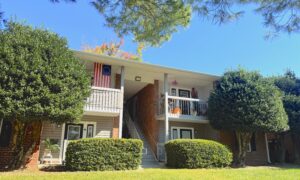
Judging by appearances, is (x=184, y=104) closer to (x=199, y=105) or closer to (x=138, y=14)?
(x=199, y=105)

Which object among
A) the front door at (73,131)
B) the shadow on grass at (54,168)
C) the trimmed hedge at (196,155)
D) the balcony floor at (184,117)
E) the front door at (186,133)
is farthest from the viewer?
the front door at (186,133)

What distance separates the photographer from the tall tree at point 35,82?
9070mm

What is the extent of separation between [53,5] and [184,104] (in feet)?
38.5

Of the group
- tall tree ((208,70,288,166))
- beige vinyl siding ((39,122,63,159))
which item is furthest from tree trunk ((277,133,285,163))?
beige vinyl siding ((39,122,63,159))

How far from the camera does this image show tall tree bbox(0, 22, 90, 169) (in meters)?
9.07

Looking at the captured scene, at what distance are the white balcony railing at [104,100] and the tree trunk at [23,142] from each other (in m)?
2.64

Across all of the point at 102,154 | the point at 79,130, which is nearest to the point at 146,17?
the point at 102,154

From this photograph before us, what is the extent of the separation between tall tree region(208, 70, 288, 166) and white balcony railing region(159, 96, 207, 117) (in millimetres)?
1216

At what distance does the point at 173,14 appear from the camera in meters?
7.13

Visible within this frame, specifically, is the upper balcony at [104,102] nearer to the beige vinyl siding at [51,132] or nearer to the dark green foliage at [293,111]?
the beige vinyl siding at [51,132]

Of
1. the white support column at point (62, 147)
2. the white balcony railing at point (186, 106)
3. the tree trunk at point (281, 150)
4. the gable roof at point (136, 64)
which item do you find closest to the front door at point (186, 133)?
the white balcony railing at point (186, 106)

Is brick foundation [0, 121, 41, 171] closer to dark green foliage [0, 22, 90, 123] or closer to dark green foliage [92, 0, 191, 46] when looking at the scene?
dark green foliage [0, 22, 90, 123]

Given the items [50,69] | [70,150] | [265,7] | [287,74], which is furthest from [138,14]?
[287,74]

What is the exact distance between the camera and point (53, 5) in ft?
18.4
